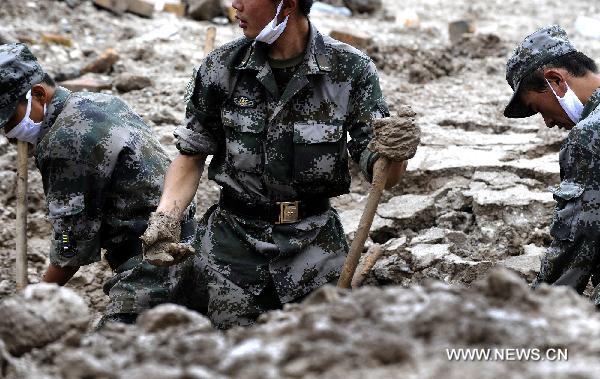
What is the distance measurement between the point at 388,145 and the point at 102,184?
141cm

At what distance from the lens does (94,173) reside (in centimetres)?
409

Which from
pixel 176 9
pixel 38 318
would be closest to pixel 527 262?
pixel 38 318

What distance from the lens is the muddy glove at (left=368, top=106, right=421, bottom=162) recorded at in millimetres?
3457

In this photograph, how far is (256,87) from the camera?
388 centimetres

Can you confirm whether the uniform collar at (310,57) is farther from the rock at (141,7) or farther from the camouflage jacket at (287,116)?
the rock at (141,7)

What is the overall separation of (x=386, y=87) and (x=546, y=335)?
621 centimetres

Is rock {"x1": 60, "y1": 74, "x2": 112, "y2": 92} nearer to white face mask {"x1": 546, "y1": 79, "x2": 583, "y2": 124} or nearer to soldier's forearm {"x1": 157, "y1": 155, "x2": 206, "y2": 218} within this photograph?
soldier's forearm {"x1": 157, "y1": 155, "x2": 206, "y2": 218}

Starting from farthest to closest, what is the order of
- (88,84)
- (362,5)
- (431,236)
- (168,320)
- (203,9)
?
(362,5), (203,9), (88,84), (431,236), (168,320)

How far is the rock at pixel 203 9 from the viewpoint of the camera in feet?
34.1

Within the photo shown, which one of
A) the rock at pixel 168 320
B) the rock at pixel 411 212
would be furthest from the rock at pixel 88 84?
the rock at pixel 168 320

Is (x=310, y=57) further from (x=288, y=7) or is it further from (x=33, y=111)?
(x=33, y=111)

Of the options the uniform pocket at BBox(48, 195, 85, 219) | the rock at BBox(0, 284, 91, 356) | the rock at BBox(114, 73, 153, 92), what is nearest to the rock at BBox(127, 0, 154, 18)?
the rock at BBox(114, 73, 153, 92)

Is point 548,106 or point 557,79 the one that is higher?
point 557,79

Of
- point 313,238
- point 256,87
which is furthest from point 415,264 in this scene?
point 256,87
